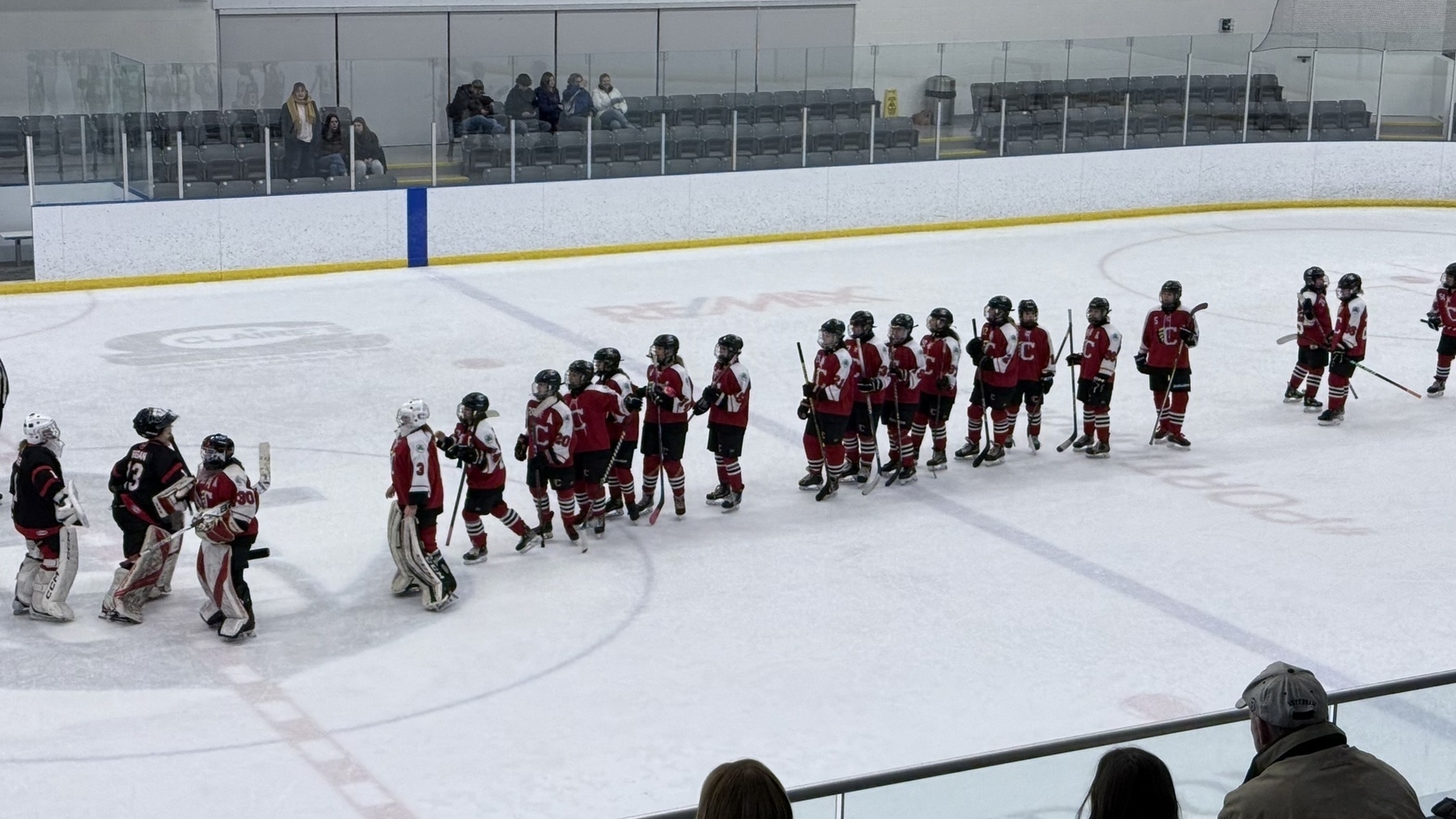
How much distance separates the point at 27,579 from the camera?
784cm

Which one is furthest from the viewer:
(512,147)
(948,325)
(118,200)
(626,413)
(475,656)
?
(512,147)

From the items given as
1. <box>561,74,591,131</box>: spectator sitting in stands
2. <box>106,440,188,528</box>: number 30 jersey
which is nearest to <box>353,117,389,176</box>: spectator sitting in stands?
<box>561,74,591,131</box>: spectator sitting in stands

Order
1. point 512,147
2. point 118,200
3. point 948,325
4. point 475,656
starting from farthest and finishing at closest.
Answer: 1. point 512,147
2. point 118,200
3. point 948,325
4. point 475,656

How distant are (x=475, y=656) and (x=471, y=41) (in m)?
13.0

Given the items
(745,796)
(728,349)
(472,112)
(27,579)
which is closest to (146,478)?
(27,579)

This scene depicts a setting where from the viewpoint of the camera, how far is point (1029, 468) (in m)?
10.7

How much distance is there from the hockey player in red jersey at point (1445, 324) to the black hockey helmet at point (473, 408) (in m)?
6.93

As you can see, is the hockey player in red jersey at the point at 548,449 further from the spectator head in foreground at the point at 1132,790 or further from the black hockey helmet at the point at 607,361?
the spectator head in foreground at the point at 1132,790

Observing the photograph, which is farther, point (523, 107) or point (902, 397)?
point (523, 107)

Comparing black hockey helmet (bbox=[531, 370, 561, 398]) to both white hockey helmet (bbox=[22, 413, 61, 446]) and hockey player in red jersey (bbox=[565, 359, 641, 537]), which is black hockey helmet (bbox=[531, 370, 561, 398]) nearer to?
hockey player in red jersey (bbox=[565, 359, 641, 537])

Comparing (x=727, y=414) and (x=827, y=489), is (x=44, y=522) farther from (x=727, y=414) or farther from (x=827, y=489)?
(x=827, y=489)

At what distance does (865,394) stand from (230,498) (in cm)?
377

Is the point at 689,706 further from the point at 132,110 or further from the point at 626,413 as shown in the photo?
the point at 132,110

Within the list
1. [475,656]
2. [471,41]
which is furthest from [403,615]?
[471,41]
